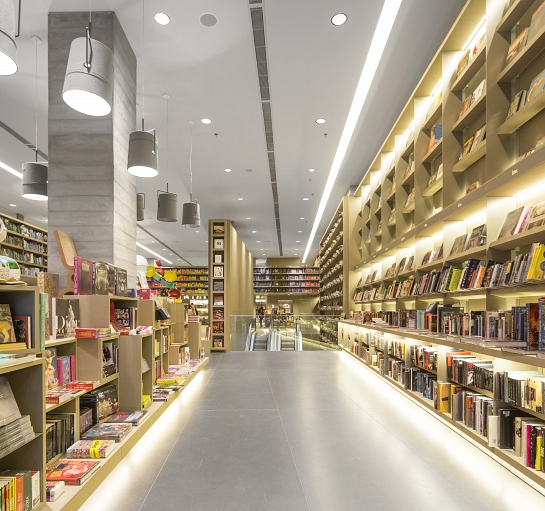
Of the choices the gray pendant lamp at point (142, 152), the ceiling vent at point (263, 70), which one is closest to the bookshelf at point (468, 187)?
the ceiling vent at point (263, 70)

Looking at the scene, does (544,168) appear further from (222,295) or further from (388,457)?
(222,295)

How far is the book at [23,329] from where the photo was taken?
194cm

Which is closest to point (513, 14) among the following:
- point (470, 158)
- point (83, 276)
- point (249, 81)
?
point (470, 158)

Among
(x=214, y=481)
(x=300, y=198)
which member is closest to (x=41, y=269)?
(x=300, y=198)

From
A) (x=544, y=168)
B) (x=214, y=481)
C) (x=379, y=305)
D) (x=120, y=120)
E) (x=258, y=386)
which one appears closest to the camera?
(x=544, y=168)

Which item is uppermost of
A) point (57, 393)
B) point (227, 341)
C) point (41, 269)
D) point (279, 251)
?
point (279, 251)

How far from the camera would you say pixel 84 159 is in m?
3.91

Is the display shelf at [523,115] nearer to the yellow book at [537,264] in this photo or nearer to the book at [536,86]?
the book at [536,86]

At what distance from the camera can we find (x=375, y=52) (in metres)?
4.39

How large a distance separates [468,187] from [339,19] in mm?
2114

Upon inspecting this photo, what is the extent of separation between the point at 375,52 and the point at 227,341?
8270mm

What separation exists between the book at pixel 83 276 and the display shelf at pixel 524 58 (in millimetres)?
3565

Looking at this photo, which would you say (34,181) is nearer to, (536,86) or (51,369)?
(51,369)

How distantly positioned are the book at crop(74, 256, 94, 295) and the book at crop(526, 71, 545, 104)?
11.4ft
